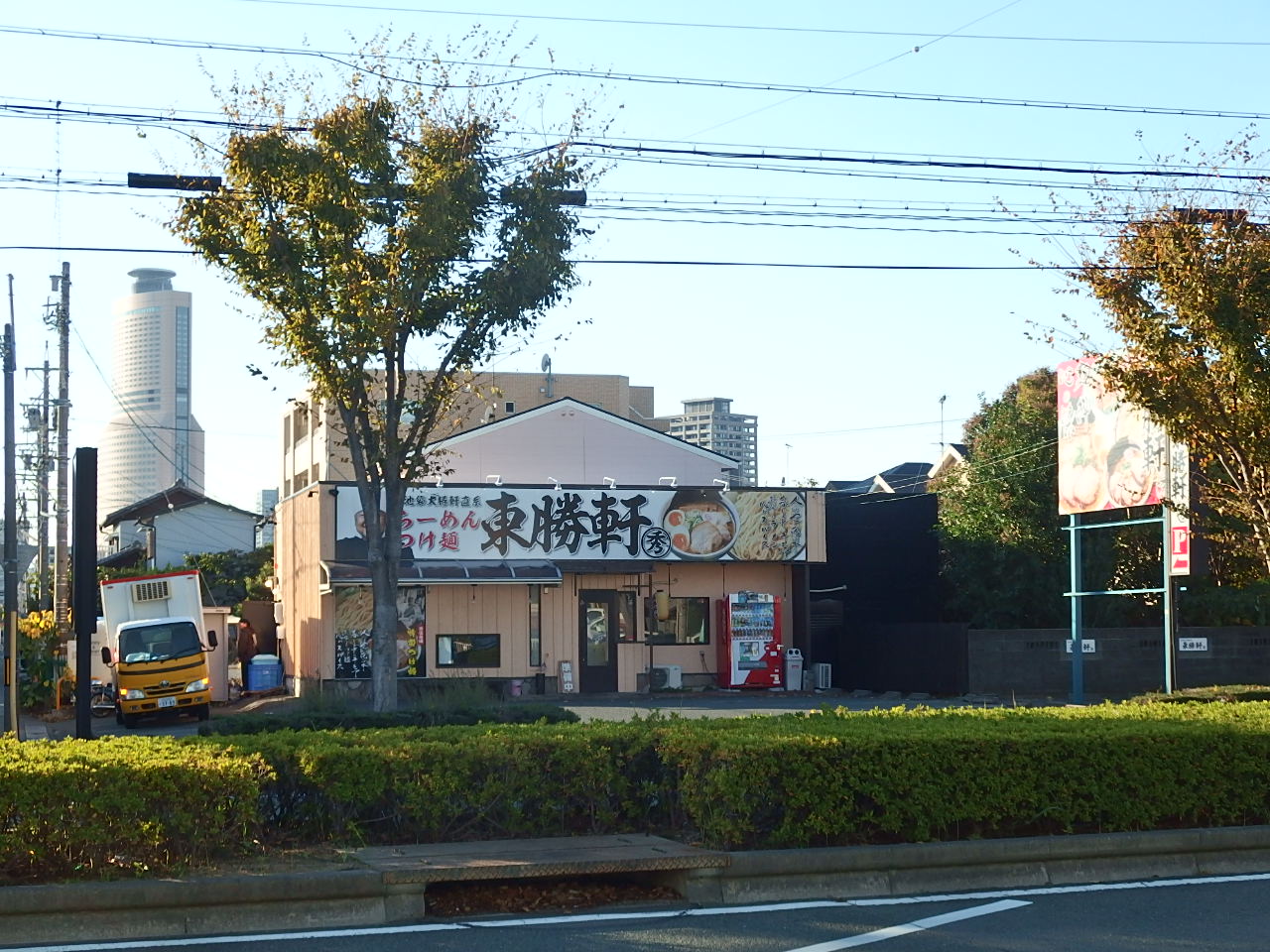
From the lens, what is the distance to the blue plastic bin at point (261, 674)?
36062mm

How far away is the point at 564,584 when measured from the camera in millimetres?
35156

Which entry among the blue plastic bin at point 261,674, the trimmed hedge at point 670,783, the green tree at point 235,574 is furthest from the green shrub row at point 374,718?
the green tree at point 235,574

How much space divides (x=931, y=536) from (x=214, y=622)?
18.9 meters

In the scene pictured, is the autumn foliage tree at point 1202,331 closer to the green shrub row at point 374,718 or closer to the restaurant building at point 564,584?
the green shrub row at point 374,718

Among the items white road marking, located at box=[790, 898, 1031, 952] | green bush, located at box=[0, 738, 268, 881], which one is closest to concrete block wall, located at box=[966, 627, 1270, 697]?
white road marking, located at box=[790, 898, 1031, 952]

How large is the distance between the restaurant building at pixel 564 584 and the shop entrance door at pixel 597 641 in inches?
1.3

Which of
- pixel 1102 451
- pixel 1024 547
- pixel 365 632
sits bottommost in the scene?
pixel 365 632

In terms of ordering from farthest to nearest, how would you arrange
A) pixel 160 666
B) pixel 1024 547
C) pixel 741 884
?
pixel 1024 547 < pixel 160 666 < pixel 741 884

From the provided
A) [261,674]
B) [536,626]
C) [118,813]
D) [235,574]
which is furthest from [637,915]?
[235,574]

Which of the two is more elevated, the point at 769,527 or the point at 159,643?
the point at 769,527

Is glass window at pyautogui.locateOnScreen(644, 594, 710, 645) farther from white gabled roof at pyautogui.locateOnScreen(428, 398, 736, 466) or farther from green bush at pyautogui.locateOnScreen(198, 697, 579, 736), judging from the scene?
green bush at pyautogui.locateOnScreen(198, 697, 579, 736)

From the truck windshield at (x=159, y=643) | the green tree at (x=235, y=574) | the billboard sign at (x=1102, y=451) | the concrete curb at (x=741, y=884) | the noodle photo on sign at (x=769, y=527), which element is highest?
the billboard sign at (x=1102, y=451)

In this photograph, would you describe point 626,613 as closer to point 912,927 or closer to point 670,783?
point 670,783

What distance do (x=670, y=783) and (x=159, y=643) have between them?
21156 mm
